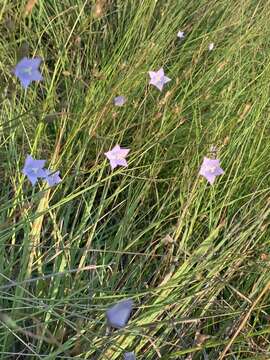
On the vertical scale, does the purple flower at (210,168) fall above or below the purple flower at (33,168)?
above

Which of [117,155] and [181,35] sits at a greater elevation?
[181,35]

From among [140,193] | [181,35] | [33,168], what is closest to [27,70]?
[33,168]

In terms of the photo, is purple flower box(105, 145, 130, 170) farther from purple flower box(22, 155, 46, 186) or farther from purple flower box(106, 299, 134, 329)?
purple flower box(106, 299, 134, 329)

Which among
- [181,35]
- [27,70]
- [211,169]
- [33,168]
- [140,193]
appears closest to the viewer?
[27,70]

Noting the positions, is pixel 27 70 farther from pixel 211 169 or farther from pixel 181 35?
pixel 181 35

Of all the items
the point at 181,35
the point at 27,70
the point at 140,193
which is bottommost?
the point at 27,70

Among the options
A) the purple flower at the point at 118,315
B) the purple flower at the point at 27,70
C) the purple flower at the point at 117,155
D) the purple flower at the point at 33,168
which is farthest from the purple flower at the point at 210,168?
the purple flower at the point at 118,315

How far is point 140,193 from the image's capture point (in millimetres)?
1311

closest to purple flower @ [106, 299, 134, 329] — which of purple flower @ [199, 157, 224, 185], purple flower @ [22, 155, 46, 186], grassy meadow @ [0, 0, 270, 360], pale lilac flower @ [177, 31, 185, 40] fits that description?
grassy meadow @ [0, 0, 270, 360]

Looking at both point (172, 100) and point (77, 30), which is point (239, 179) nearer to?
point (172, 100)

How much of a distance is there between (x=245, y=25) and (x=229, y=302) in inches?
34.2

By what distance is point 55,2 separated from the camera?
5.61 feet

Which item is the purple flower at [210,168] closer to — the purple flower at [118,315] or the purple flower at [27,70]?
the purple flower at [27,70]

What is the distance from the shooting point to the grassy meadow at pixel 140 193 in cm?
106
